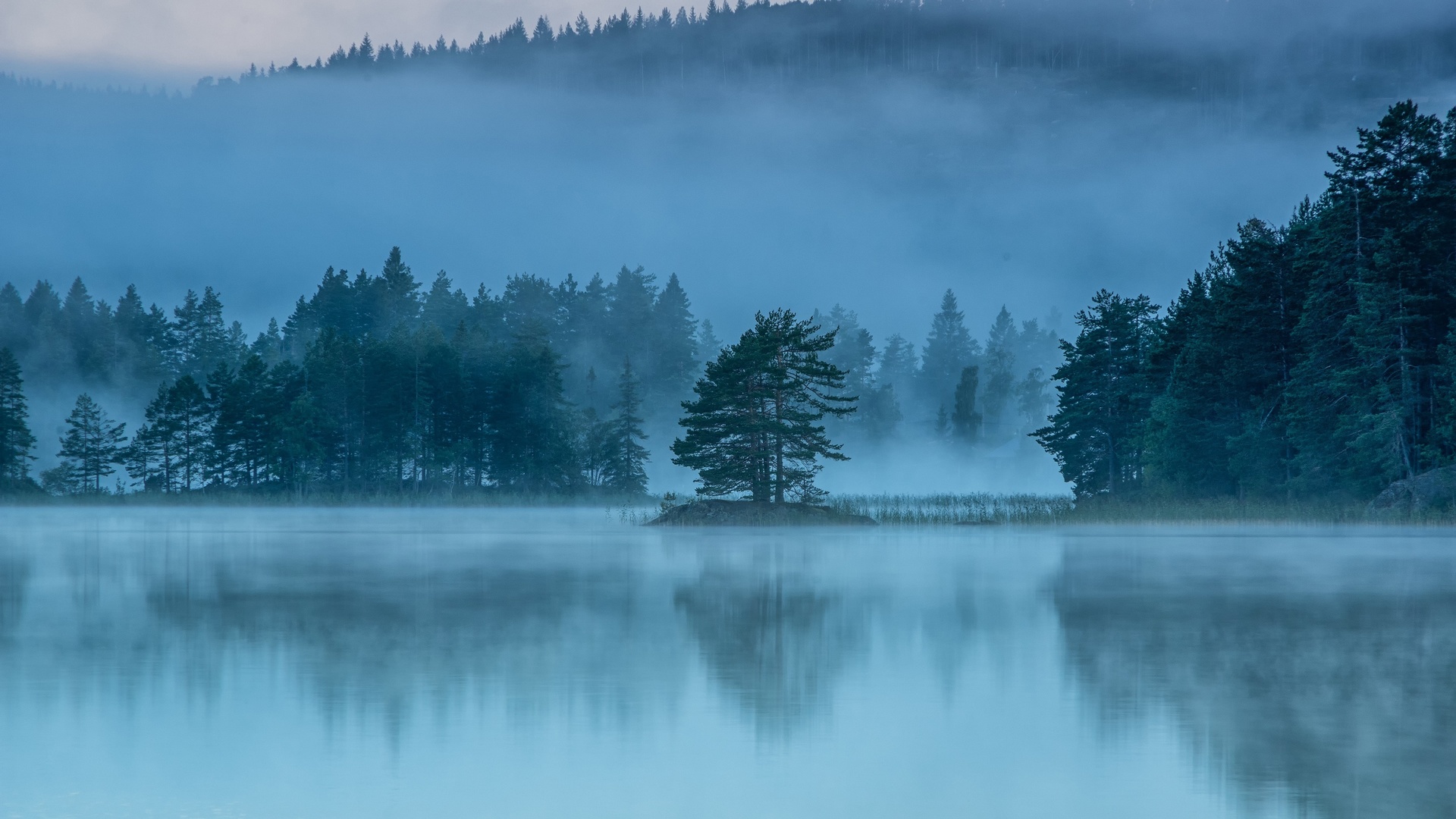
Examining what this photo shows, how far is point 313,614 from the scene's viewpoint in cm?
2227

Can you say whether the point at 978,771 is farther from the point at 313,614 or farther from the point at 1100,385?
the point at 1100,385

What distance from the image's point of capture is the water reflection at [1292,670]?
10906mm

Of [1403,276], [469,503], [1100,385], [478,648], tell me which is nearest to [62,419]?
[469,503]

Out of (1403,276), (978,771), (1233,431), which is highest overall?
(1403,276)

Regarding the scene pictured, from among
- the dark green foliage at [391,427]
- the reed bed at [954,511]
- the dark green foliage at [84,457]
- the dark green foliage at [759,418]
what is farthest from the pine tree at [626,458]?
the dark green foliage at [759,418]

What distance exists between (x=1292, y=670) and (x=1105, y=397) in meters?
65.7

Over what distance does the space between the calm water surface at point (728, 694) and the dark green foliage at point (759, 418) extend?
27035mm

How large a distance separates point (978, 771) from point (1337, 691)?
5664mm

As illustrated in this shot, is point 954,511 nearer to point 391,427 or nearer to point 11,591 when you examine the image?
point 11,591

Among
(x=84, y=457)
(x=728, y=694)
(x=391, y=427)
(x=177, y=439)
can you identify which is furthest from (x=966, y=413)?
(x=728, y=694)

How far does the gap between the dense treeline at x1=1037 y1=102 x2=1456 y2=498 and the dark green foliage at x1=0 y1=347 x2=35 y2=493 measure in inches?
2872

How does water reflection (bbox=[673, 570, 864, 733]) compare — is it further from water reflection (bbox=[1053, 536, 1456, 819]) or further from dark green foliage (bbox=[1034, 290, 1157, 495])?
dark green foliage (bbox=[1034, 290, 1157, 495])

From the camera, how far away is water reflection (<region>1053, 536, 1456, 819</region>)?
10.9m

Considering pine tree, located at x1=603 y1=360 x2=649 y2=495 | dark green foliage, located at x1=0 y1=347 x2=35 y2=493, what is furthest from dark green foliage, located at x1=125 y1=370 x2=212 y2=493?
pine tree, located at x1=603 y1=360 x2=649 y2=495
